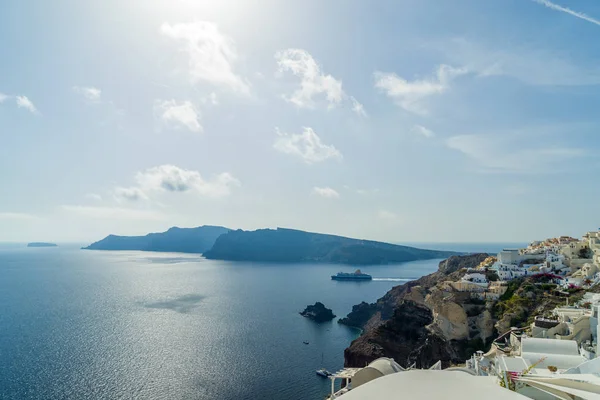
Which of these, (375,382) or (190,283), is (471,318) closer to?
(375,382)

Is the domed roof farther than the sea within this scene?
No

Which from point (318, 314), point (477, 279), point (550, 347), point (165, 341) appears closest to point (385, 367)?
point (550, 347)

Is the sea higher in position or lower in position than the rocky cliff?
lower

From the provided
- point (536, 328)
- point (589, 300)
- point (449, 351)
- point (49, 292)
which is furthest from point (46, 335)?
point (589, 300)

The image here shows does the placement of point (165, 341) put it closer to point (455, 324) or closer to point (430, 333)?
point (430, 333)

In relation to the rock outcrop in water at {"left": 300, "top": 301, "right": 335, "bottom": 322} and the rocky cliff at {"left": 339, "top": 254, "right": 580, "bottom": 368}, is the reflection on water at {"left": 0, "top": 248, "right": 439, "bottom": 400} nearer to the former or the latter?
the rock outcrop in water at {"left": 300, "top": 301, "right": 335, "bottom": 322}

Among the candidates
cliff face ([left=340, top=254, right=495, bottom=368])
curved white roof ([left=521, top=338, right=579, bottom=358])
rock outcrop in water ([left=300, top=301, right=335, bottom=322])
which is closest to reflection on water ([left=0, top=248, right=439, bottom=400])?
rock outcrop in water ([left=300, top=301, right=335, bottom=322])
